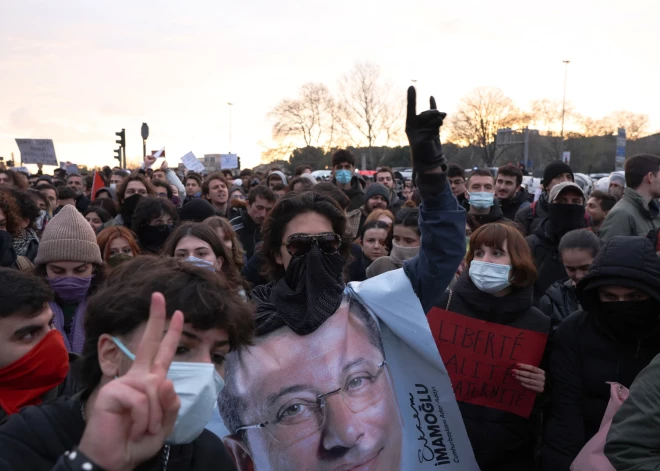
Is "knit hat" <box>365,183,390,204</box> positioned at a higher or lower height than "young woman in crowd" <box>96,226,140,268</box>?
higher

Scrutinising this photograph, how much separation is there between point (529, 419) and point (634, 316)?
0.87 m

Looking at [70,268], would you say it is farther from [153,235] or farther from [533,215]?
[533,215]

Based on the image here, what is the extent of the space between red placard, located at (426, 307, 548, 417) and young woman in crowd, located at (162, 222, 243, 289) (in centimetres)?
137

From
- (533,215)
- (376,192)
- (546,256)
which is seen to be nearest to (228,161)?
(376,192)

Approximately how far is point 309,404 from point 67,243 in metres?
2.33

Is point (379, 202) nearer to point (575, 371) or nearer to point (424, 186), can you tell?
point (575, 371)

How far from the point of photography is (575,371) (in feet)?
10.1

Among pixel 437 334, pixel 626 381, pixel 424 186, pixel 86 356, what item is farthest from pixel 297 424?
pixel 626 381

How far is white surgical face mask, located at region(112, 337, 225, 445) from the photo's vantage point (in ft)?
5.49

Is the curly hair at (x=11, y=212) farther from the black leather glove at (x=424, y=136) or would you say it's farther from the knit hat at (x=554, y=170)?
the knit hat at (x=554, y=170)

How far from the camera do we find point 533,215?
6910mm

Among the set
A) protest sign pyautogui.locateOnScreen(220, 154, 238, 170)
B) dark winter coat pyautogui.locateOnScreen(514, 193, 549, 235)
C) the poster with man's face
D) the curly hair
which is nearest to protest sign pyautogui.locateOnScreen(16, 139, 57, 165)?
protest sign pyautogui.locateOnScreen(220, 154, 238, 170)

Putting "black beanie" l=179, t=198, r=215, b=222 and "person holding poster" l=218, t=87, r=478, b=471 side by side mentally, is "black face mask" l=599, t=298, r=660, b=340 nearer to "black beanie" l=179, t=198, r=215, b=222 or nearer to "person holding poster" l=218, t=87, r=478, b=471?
"person holding poster" l=218, t=87, r=478, b=471

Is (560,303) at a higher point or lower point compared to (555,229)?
lower
